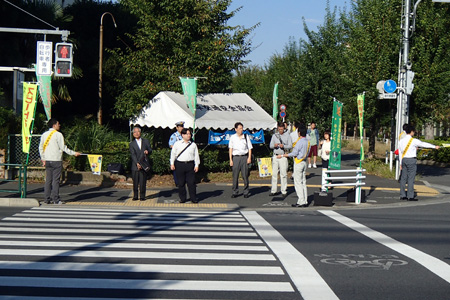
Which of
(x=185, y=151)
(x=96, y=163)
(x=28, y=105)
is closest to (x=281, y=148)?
(x=185, y=151)

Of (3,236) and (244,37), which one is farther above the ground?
(244,37)

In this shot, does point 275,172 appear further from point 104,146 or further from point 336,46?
point 336,46

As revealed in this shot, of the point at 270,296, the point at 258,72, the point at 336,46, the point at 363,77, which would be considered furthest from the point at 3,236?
the point at 258,72

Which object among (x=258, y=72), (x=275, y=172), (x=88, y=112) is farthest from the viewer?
(x=258, y=72)

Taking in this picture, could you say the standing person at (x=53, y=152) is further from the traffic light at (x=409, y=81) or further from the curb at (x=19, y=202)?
the traffic light at (x=409, y=81)

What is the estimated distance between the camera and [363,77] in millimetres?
25016

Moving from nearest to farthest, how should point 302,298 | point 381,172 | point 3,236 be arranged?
point 302,298
point 3,236
point 381,172

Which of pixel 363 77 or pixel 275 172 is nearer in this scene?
pixel 275 172

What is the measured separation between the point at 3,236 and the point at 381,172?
1654 cm

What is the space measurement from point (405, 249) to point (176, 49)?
52.6 feet

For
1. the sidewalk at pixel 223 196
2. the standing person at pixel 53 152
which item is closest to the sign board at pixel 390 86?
the sidewalk at pixel 223 196

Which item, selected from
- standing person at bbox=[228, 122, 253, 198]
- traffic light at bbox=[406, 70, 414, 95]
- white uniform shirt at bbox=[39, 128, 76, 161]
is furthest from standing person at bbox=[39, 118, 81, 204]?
traffic light at bbox=[406, 70, 414, 95]

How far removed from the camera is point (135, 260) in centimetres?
805

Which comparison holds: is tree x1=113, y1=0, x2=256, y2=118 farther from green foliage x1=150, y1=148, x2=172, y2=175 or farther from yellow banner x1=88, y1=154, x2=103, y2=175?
yellow banner x1=88, y1=154, x2=103, y2=175
